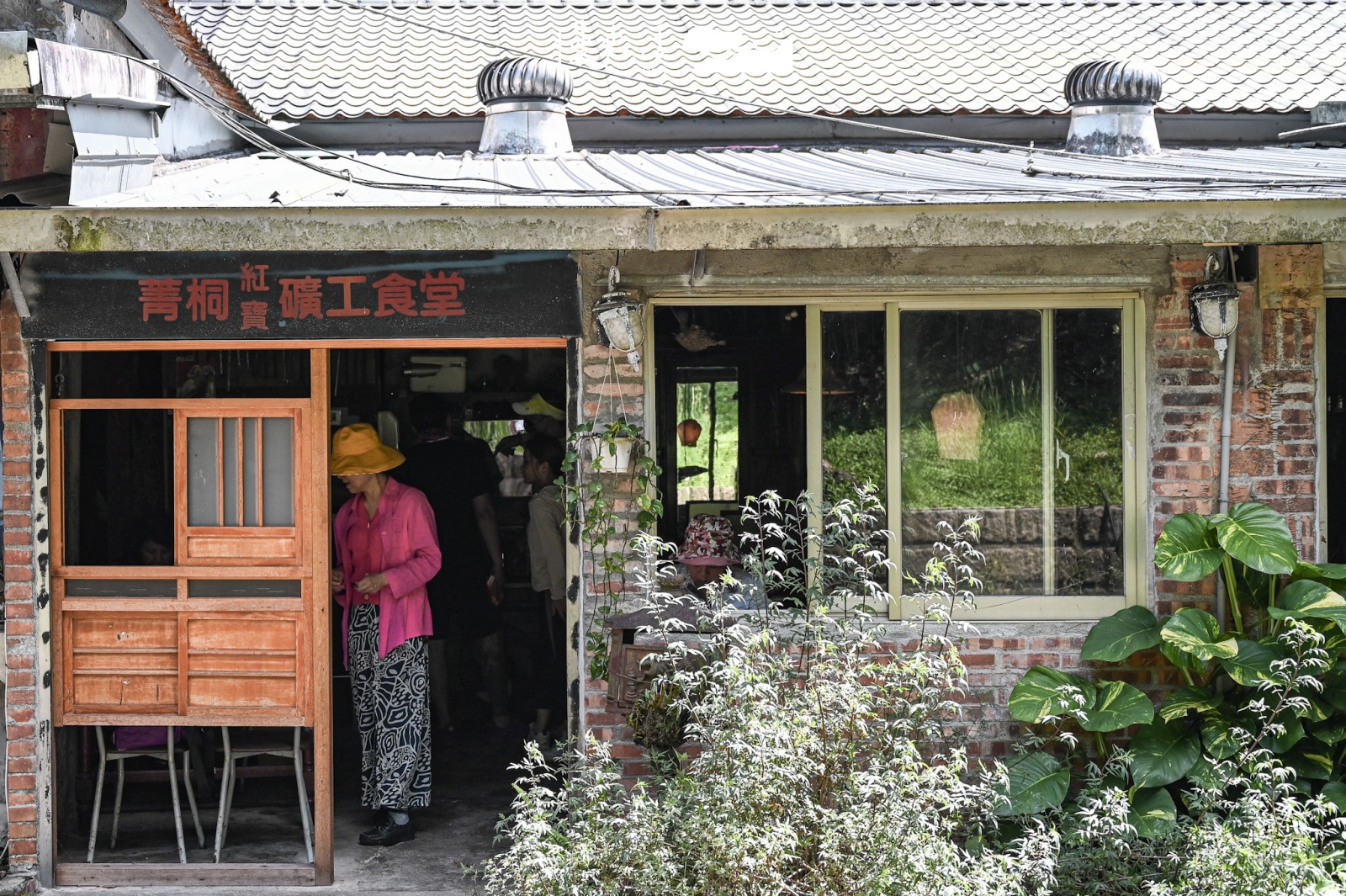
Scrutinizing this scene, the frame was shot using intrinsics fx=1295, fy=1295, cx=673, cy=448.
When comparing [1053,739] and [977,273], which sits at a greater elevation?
[977,273]

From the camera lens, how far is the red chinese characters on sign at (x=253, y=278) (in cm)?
566

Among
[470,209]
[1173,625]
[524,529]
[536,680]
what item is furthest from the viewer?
[524,529]

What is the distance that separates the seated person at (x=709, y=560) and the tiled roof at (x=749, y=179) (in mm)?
1659

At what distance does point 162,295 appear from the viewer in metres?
5.66

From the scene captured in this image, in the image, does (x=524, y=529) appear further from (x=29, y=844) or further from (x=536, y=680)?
(x=29, y=844)

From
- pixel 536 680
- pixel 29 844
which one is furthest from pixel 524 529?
pixel 29 844

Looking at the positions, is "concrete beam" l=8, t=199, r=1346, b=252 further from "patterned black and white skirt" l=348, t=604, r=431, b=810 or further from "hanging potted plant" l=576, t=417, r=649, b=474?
"patterned black and white skirt" l=348, t=604, r=431, b=810

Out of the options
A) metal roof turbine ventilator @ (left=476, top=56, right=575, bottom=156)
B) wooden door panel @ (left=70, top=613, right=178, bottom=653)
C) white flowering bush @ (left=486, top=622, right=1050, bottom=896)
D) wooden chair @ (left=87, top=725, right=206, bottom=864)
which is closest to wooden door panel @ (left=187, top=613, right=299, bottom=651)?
wooden door panel @ (left=70, top=613, right=178, bottom=653)

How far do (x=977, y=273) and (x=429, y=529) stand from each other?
9.90 feet

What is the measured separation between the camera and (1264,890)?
4.27m

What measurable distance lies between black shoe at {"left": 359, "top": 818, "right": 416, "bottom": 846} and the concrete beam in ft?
10.1

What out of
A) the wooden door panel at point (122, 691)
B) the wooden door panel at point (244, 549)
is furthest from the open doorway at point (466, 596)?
the wooden door panel at point (244, 549)

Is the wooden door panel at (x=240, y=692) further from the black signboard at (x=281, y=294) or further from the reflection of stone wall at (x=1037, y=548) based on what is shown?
the reflection of stone wall at (x=1037, y=548)

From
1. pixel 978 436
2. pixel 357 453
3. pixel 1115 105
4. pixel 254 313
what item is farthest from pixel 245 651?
pixel 1115 105
